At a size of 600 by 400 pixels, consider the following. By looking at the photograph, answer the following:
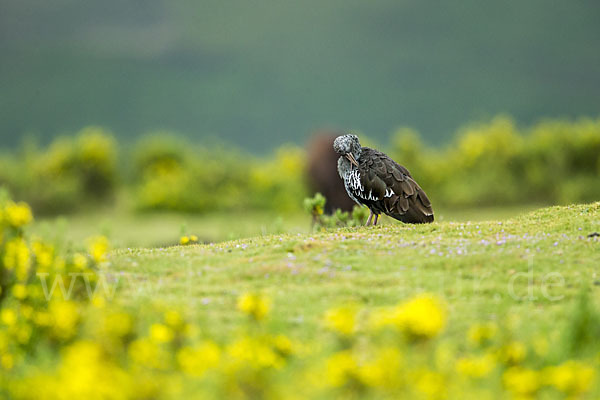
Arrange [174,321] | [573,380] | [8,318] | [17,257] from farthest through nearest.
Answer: [17,257] → [8,318] → [174,321] → [573,380]

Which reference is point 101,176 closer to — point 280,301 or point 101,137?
point 101,137

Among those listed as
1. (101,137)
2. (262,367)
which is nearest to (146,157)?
(101,137)

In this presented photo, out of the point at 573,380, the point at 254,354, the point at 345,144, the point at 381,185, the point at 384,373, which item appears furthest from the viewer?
the point at 345,144

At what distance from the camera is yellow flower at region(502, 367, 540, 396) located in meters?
4.18

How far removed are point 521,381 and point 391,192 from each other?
6.00m

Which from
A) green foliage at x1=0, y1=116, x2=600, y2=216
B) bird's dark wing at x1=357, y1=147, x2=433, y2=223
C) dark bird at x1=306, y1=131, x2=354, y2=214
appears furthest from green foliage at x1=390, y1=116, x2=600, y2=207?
bird's dark wing at x1=357, y1=147, x2=433, y2=223

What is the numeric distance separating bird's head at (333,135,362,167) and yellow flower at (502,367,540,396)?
565 centimetres

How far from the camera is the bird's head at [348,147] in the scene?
10148 millimetres

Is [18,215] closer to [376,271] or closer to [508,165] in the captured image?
[376,271]

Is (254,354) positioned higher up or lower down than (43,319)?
lower down

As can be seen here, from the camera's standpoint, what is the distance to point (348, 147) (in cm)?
1019

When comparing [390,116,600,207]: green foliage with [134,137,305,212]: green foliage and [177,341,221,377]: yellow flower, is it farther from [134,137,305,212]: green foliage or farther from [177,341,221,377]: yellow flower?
[177,341,221,377]: yellow flower

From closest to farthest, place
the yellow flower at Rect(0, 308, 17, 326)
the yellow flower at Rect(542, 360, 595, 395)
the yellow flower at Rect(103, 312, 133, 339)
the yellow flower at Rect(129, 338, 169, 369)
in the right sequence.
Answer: the yellow flower at Rect(542, 360, 595, 395), the yellow flower at Rect(129, 338, 169, 369), the yellow flower at Rect(103, 312, 133, 339), the yellow flower at Rect(0, 308, 17, 326)


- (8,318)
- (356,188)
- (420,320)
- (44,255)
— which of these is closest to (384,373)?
(420,320)
